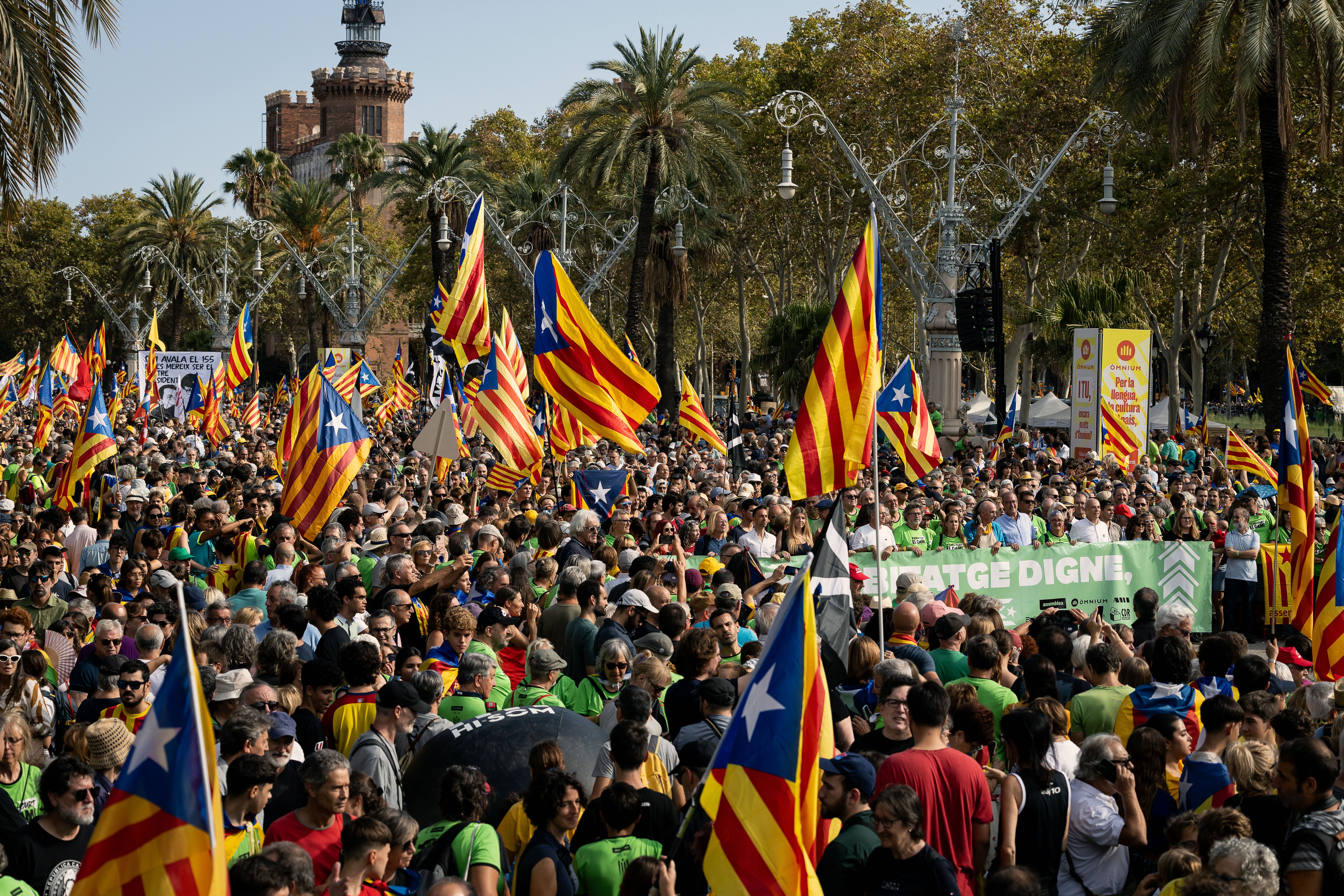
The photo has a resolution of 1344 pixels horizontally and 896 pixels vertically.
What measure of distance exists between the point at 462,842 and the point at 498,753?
1027 millimetres

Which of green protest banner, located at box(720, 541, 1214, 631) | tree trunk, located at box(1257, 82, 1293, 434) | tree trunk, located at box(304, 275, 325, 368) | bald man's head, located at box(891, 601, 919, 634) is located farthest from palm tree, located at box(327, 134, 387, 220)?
bald man's head, located at box(891, 601, 919, 634)

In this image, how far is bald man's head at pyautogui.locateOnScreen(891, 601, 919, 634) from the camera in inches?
308

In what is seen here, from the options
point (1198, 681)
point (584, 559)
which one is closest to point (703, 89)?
point (584, 559)

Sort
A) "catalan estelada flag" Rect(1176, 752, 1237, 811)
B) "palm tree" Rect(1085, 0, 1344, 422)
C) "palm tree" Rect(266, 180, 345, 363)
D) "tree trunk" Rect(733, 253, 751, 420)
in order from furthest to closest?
"palm tree" Rect(266, 180, 345, 363) → "tree trunk" Rect(733, 253, 751, 420) → "palm tree" Rect(1085, 0, 1344, 422) → "catalan estelada flag" Rect(1176, 752, 1237, 811)

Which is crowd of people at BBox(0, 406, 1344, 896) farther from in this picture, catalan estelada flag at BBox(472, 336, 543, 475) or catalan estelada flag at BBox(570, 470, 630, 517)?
catalan estelada flag at BBox(570, 470, 630, 517)

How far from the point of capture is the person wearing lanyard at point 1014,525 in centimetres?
1241

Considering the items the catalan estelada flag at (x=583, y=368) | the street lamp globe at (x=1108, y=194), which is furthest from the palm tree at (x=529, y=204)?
the catalan estelada flag at (x=583, y=368)

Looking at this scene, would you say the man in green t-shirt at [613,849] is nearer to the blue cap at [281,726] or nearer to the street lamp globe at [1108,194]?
the blue cap at [281,726]

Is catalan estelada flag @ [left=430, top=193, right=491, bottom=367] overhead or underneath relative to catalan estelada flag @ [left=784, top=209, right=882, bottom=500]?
overhead

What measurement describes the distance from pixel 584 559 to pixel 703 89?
2798cm

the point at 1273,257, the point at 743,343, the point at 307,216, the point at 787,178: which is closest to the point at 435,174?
the point at 743,343

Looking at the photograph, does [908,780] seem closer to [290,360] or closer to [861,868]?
[861,868]

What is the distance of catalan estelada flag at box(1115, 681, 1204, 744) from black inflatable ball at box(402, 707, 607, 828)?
2395 millimetres

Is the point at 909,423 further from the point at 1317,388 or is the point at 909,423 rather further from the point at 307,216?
the point at 307,216
